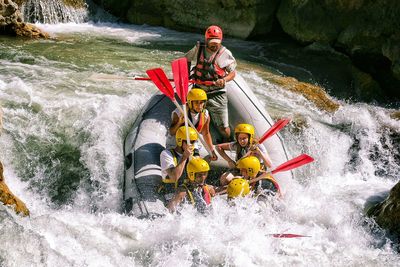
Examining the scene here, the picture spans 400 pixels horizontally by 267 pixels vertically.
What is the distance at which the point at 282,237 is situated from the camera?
506 centimetres

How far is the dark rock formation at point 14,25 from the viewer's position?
9938mm

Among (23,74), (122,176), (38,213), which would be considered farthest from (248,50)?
(38,213)

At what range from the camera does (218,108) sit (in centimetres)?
635

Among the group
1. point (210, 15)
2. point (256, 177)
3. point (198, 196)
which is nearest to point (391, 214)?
point (256, 177)

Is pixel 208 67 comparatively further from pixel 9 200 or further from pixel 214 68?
pixel 9 200

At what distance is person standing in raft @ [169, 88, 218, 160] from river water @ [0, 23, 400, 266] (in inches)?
29.1

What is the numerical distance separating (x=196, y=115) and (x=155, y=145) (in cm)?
51

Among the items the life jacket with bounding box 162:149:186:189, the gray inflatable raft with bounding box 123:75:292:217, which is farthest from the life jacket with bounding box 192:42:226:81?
the life jacket with bounding box 162:149:186:189

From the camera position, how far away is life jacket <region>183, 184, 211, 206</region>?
5125mm

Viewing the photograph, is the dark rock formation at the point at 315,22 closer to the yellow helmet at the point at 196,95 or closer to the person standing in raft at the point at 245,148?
the person standing in raft at the point at 245,148

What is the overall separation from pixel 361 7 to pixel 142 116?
20.5ft

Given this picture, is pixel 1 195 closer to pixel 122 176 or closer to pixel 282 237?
pixel 122 176

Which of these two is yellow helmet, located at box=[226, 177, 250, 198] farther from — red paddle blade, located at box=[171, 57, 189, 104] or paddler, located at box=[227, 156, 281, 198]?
red paddle blade, located at box=[171, 57, 189, 104]

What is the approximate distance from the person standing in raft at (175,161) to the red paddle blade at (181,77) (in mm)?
566
